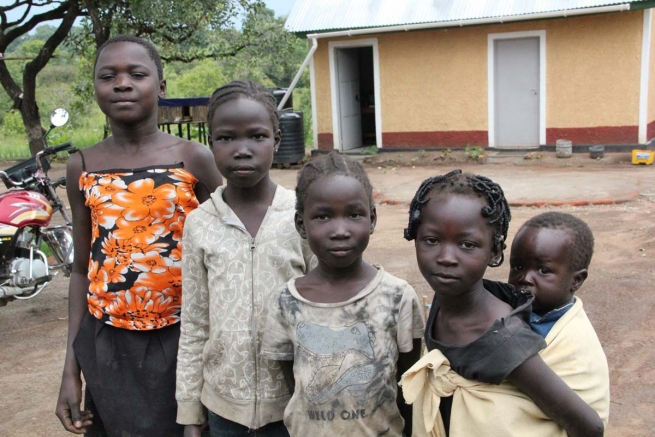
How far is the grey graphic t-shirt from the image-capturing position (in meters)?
1.75

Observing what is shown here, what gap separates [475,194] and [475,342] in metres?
0.33

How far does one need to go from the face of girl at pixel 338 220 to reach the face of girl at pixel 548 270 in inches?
16.6

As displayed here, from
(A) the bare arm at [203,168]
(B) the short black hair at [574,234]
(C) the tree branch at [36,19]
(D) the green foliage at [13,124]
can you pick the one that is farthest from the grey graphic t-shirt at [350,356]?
(D) the green foliage at [13,124]

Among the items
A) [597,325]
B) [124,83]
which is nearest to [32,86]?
[597,325]

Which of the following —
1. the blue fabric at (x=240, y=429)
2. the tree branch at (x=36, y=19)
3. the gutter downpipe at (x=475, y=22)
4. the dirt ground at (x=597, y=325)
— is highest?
the tree branch at (x=36, y=19)

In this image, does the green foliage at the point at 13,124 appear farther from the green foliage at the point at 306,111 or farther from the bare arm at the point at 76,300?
the bare arm at the point at 76,300

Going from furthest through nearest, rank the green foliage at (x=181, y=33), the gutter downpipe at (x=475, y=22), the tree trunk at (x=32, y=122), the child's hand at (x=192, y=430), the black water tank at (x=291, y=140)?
the black water tank at (x=291, y=140) < the gutter downpipe at (x=475, y=22) < the tree trunk at (x=32, y=122) < the green foliage at (x=181, y=33) < the child's hand at (x=192, y=430)

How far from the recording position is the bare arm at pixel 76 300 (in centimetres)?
213

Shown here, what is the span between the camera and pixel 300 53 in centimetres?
2655

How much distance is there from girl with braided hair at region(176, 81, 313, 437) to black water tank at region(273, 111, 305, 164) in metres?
10.7

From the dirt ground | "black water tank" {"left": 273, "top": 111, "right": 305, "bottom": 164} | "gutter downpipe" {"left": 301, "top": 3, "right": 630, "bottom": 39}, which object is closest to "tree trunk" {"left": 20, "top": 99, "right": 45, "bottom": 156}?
"black water tank" {"left": 273, "top": 111, "right": 305, "bottom": 164}

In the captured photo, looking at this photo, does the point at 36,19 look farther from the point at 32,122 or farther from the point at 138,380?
the point at 138,380

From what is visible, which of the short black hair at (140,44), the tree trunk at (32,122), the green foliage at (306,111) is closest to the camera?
the short black hair at (140,44)

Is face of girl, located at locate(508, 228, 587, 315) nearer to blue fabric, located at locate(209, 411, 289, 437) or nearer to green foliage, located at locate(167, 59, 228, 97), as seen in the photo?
blue fabric, located at locate(209, 411, 289, 437)
